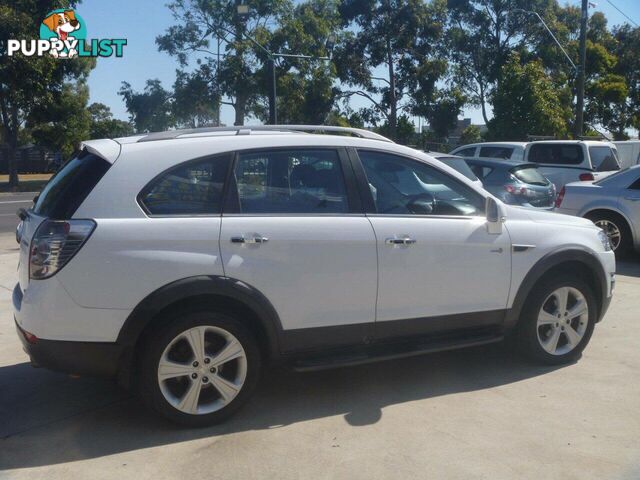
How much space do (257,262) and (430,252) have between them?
1239 mm

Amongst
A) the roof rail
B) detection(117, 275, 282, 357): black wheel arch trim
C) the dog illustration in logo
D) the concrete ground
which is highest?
the dog illustration in logo

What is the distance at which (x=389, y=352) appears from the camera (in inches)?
185

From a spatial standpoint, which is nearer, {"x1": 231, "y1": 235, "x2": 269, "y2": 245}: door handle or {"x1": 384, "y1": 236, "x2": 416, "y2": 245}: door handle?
{"x1": 231, "y1": 235, "x2": 269, "y2": 245}: door handle

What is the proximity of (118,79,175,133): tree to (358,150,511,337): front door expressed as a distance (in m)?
27.9

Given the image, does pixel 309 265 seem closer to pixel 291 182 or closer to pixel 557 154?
pixel 291 182

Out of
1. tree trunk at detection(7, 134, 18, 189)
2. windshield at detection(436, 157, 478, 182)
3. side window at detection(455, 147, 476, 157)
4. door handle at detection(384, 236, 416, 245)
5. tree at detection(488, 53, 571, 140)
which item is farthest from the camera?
tree trunk at detection(7, 134, 18, 189)

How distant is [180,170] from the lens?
14.1 ft

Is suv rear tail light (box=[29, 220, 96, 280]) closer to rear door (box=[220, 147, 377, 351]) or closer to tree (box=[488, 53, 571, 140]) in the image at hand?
rear door (box=[220, 147, 377, 351])

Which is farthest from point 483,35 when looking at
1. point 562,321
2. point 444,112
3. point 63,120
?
point 562,321

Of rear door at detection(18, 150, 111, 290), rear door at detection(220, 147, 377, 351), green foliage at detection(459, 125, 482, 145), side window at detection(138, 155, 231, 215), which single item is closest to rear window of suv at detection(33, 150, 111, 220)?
rear door at detection(18, 150, 111, 290)

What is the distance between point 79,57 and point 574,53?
960 inches

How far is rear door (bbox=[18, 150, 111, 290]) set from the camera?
405 centimetres

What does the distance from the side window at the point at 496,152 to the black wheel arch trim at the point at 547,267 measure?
11.9m

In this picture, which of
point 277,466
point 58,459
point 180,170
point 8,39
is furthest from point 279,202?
point 8,39
